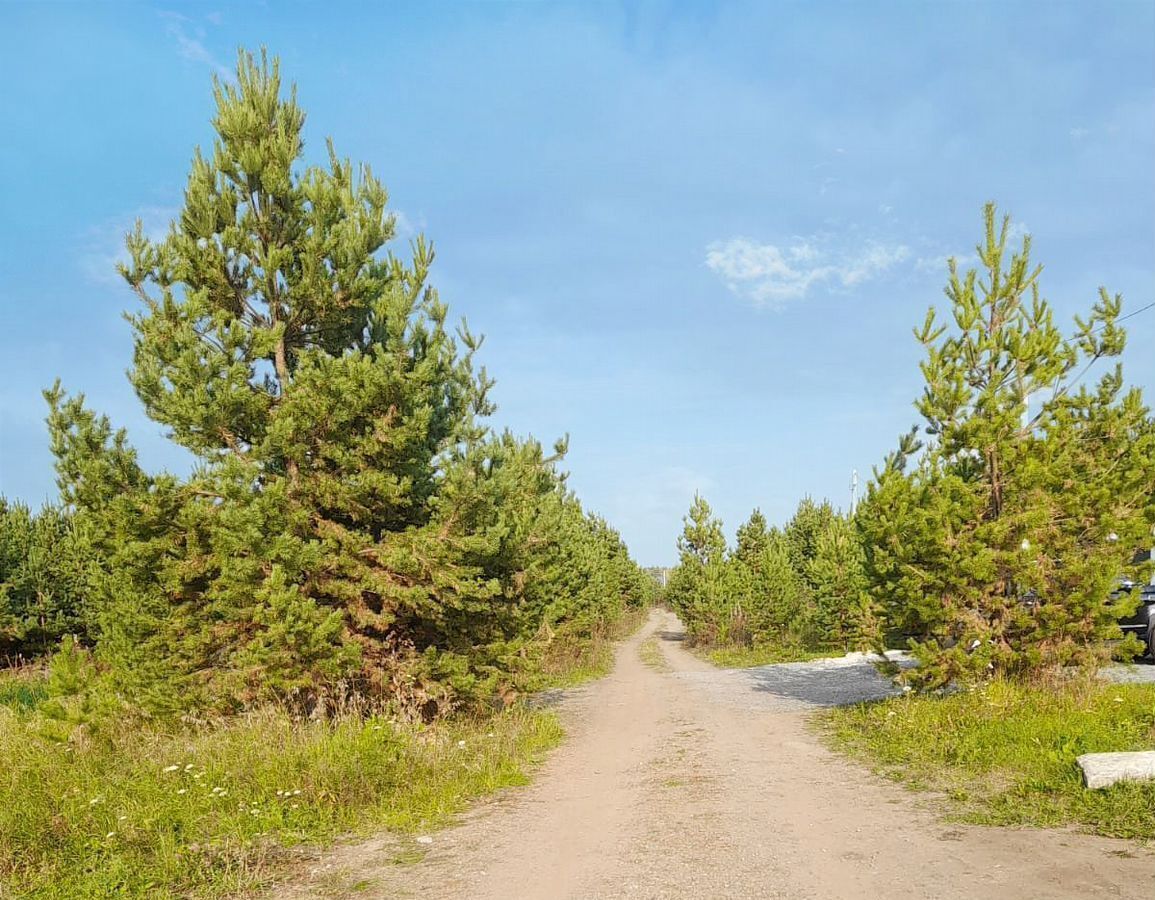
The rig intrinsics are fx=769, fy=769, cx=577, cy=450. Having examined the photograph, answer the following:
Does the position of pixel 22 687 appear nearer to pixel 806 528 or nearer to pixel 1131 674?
pixel 1131 674

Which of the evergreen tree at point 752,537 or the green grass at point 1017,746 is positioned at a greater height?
the evergreen tree at point 752,537

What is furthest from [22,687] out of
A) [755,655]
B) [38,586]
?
[755,655]


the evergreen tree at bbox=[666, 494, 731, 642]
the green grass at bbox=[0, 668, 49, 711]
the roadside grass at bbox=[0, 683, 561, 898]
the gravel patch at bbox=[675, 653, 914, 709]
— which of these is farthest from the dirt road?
the evergreen tree at bbox=[666, 494, 731, 642]

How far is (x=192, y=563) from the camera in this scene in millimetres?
9234

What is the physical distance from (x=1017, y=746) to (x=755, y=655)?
2262 centimetres

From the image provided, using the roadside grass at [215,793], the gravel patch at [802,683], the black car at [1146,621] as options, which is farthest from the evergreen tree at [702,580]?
the roadside grass at [215,793]

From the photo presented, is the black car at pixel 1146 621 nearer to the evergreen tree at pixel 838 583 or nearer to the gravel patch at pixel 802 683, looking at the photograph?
the gravel patch at pixel 802 683

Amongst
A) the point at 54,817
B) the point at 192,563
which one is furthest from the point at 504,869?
the point at 192,563

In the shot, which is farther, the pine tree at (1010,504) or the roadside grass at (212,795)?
the pine tree at (1010,504)

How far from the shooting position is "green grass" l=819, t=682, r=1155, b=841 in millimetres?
6582

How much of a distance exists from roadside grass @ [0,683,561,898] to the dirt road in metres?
0.56

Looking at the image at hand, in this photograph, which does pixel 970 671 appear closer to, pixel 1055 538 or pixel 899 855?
pixel 1055 538

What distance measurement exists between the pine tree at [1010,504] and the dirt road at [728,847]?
2.79 m

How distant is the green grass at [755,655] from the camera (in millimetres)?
27609
